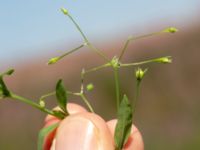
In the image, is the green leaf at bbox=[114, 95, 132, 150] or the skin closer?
the green leaf at bbox=[114, 95, 132, 150]

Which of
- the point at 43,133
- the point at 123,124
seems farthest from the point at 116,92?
the point at 43,133

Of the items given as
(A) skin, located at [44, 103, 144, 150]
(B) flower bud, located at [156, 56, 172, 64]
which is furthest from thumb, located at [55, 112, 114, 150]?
(B) flower bud, located at [156, 56, 172, 64]

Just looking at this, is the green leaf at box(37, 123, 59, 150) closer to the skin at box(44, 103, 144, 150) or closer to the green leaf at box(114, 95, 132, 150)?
the skin at box(44, 103, 144, 150)

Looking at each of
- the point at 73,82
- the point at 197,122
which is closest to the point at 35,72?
the point at 73,82

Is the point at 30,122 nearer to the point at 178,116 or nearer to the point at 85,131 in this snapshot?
the point at 178,116

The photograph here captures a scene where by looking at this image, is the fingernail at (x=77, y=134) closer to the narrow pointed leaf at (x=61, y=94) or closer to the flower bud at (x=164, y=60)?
the narrow pointed leaf at (x=61, y=94)

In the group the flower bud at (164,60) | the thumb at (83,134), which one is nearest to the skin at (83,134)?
the thumb at (83,134)
